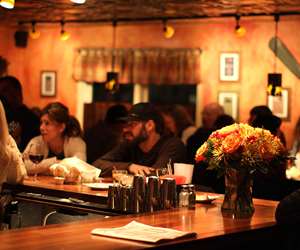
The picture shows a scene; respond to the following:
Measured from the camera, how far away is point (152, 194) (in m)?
4.23

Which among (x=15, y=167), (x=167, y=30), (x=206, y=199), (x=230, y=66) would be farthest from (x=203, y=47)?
(x=206, y=199)

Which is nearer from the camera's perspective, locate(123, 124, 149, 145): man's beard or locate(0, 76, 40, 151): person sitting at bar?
locate(123, 124, 149, 145): man's beard

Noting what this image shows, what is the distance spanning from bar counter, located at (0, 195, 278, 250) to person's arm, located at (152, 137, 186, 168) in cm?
124

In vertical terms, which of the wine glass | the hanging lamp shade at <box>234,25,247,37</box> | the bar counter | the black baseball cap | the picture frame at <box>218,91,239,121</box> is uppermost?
the hanging lamp shade at <box>234,25,247,37</box>

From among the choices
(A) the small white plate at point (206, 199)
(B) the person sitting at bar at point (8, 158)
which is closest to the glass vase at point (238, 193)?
(A) the small white plate at point (206, 199)

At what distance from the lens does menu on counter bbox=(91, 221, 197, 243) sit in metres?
3.15

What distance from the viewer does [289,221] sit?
379cm

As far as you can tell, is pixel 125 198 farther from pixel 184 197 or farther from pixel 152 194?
pixel 184 197

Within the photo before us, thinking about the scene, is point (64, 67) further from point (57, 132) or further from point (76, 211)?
point (76, 211)

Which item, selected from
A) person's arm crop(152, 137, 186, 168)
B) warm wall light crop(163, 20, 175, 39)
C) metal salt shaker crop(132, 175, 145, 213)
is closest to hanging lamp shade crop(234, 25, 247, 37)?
warm wall light crop(163, 20, 175, 39)

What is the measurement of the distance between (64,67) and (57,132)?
597cm

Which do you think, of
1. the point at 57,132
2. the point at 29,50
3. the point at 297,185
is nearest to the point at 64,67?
the point at 29,50

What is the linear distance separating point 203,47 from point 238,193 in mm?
6858

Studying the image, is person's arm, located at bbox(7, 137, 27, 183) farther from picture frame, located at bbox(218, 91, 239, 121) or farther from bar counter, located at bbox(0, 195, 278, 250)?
picture frame, located at bbox(218, 91, 239, 121)
